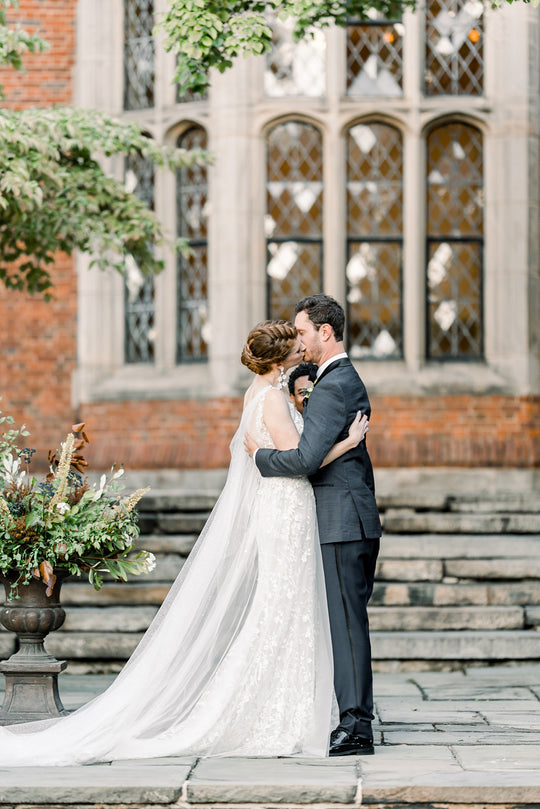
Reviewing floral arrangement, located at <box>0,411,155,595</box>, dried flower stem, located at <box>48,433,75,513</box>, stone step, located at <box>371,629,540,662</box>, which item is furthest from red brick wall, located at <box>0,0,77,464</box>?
dried flower stem, located at <box>48,433,75,513</box>

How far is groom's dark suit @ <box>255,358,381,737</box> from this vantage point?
5711mm

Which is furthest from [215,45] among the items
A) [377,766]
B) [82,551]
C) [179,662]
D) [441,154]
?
[441,154]

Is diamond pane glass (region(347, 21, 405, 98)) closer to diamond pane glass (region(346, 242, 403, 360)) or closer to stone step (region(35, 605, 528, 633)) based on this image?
diamond pane glass (region(346, 242, 403, 360))

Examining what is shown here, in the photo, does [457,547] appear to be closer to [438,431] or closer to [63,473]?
[438,431]

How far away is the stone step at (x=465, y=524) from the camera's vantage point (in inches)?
399

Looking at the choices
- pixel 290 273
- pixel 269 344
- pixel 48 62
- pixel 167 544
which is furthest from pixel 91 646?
pixel 48 62

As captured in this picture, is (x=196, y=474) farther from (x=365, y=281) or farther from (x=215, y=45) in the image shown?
(x=215, y=45)

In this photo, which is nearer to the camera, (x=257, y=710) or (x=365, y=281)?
(x=257, y=710)

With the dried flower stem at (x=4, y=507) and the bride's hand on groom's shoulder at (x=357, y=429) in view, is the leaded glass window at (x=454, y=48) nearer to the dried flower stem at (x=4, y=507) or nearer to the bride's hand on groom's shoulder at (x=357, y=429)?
the bride's hand on groom's shoulder at (x=357, y=429)

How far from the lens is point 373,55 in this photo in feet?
37.3

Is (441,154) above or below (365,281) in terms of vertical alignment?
above

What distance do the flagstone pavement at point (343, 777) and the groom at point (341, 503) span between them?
27 centimetres

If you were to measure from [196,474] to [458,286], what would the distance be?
277cm

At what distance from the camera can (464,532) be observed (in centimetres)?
1020
